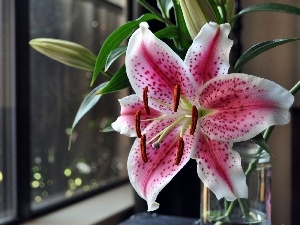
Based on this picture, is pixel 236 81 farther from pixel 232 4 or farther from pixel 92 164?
pixel 92 164

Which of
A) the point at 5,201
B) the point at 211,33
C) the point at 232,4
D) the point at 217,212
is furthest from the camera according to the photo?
the point at 5,201

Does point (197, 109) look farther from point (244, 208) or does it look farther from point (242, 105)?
point (244, 208)

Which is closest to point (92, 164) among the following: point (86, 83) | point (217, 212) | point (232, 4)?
point (86, 83)

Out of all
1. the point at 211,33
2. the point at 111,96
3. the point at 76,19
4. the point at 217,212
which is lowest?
the point at 217,212

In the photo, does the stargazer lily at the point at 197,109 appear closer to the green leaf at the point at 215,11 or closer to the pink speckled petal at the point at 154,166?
the pink speckled petal at the point at 154,166

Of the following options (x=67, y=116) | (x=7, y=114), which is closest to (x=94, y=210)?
(x=67, y=116)

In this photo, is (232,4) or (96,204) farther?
(96,204)

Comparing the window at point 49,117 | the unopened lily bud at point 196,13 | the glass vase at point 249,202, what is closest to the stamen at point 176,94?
the unopened lily bud at point 196,13
